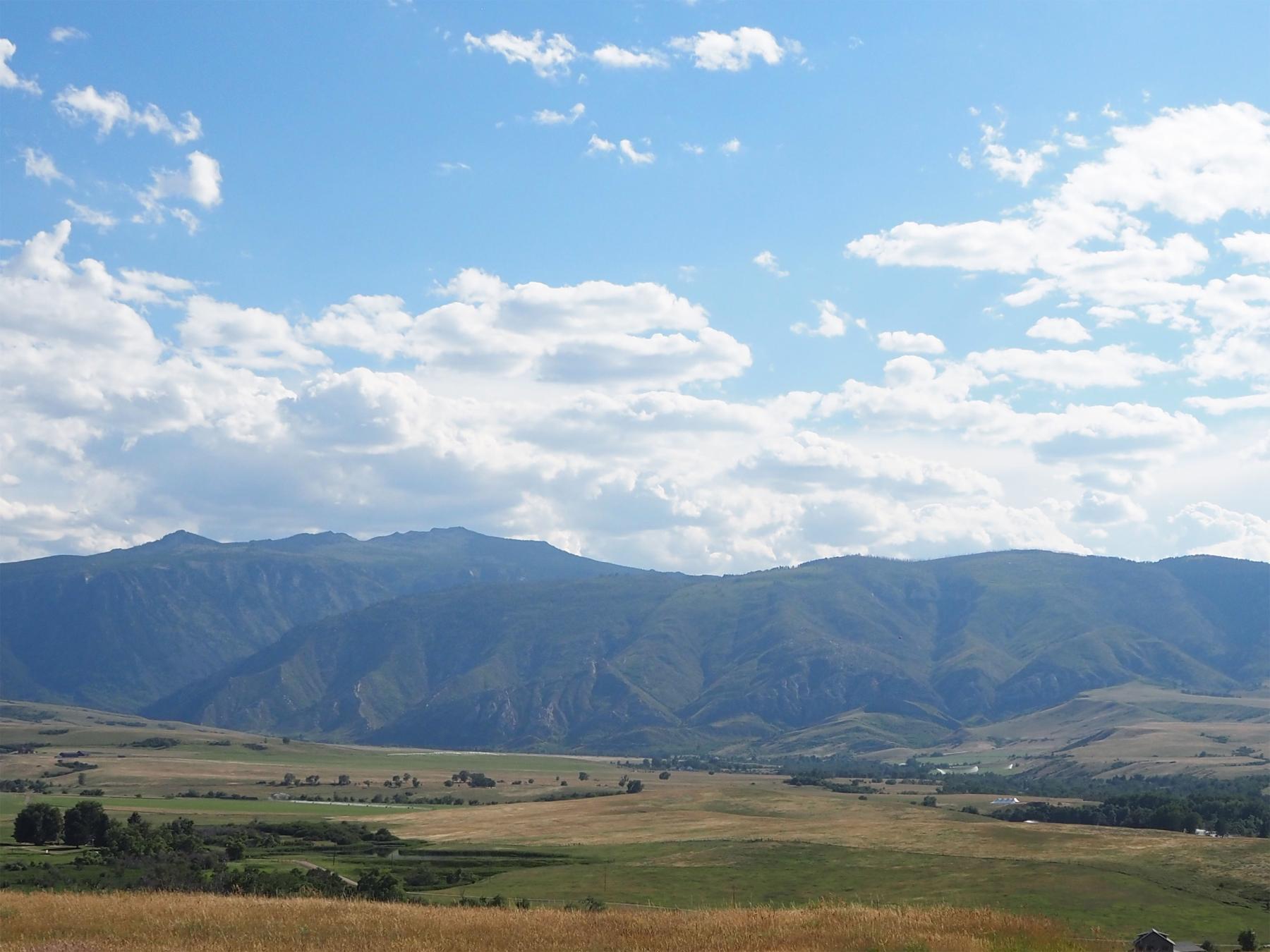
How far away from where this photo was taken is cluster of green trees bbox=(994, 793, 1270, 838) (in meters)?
168

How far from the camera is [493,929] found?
128 feet

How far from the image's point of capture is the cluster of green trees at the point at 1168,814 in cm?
16750

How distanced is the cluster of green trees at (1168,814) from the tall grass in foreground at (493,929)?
141664 mm

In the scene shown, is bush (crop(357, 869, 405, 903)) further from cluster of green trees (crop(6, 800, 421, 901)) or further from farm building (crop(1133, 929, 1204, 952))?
farm building (crop(1133, 929, 1204, 952))

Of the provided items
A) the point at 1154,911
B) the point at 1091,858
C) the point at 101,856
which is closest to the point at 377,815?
the point at 101,856

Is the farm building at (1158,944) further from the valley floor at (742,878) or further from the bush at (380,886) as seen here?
the bush at (380,886)

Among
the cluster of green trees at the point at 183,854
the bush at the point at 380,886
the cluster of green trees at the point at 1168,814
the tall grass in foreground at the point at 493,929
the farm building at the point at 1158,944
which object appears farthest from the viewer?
the cluster of green trees at the point at 1168,814

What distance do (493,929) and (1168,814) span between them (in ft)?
519

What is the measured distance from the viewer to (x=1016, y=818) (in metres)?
185

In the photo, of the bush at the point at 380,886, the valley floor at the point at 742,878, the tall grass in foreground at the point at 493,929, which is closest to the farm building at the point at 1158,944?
the valley floor at the point at 742,878

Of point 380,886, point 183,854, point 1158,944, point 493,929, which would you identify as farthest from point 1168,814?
point 493,929

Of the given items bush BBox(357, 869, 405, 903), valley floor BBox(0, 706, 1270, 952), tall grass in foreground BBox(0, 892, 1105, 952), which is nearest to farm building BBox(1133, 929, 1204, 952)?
valley floor BBox(0, 706, 1270, 952)

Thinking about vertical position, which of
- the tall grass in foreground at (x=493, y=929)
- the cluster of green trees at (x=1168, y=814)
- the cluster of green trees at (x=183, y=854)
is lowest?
the cluster of green trees at (x=1168, y=814)

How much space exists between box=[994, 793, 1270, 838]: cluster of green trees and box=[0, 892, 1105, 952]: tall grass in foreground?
465 ft
